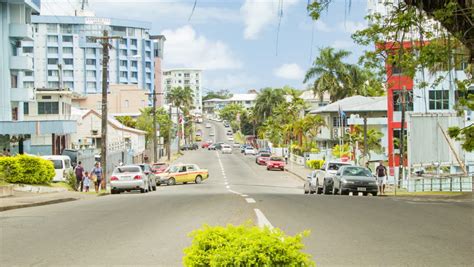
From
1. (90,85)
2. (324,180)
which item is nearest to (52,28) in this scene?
(90,85)

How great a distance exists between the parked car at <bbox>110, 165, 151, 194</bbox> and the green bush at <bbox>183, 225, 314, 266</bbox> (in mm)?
30166

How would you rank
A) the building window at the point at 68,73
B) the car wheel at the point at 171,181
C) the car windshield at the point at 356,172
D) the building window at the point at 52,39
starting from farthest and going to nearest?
the building window at the point at 68,73 < the building window at the point at 52,39 < the car wheel at the point at 171,181 < the car windshield at the point at 356,172

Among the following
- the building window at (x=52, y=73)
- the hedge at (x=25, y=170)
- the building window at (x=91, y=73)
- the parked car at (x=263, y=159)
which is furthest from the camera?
the building window at (x=91, y=73)

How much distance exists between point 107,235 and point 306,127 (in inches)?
3053

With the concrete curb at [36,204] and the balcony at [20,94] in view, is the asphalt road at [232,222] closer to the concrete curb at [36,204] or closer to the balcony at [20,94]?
the concrete curb at [36,204]

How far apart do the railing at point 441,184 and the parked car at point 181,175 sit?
1742 cm

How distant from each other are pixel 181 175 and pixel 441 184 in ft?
69.7

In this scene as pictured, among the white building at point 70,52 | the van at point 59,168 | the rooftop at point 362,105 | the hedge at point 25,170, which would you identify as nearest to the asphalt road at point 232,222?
the hedge at point 25,170

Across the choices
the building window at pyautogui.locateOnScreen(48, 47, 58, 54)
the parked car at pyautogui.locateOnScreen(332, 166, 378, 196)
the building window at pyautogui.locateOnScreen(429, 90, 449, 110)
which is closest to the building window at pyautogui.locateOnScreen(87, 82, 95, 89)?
the building window at pyautogui.locateOnScreen(48, 47, 58, 54)

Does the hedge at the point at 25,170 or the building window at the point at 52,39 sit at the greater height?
the building window at the point at 52,39

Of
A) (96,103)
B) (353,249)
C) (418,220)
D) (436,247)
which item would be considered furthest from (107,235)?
(96,103)

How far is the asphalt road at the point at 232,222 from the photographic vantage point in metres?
10.0

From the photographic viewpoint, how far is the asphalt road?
1004cm

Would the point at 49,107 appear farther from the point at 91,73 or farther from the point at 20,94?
the point at 91,73
